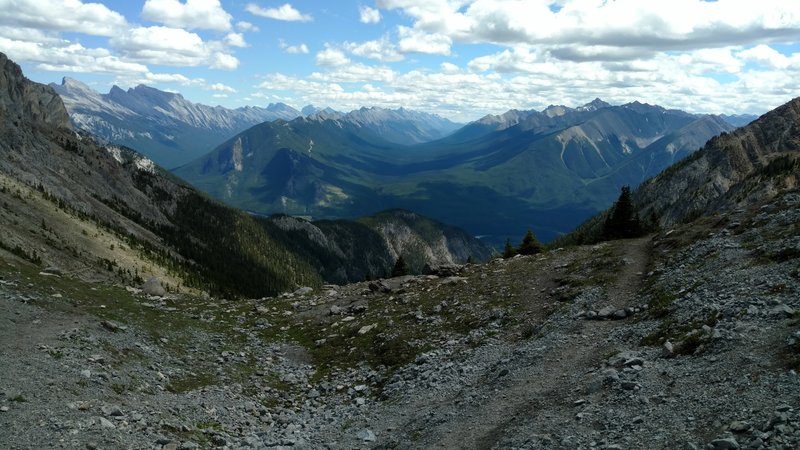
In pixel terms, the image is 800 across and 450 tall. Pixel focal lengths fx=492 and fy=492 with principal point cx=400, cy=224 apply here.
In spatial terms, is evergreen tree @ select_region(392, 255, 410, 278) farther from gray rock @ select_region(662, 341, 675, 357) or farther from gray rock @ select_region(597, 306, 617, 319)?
gray rock @ select_region(662, 341, 675, 357)

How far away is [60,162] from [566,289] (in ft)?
643

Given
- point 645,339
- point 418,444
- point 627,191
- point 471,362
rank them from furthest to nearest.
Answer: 1. point 627,191
2. point 471,362
3. point 645,339
4. point 418,444

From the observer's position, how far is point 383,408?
2503 centimetres

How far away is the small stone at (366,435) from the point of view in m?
21.8

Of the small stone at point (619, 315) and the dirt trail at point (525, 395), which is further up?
the small stone at point (619, 315)

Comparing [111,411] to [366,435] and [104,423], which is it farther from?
[366,435]

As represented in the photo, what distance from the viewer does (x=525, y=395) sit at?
2170cm

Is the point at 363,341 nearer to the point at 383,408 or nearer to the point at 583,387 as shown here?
the point at 383,408

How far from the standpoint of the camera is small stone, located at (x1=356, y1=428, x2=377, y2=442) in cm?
2180

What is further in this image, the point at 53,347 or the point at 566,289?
the point at 566,289

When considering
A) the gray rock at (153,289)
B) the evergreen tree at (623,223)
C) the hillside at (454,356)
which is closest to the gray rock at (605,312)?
the hillside at (454,356)

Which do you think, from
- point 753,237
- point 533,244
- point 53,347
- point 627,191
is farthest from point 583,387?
point 627,191

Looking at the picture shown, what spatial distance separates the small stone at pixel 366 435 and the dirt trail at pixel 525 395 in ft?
5.18

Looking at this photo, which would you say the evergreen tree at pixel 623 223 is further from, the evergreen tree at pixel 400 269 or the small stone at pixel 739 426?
the small stone at pixel 739 426
